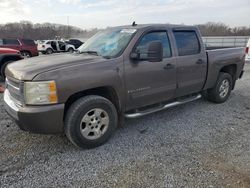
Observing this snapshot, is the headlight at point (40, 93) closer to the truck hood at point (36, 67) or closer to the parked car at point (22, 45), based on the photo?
the truck hood at point (36, 67)

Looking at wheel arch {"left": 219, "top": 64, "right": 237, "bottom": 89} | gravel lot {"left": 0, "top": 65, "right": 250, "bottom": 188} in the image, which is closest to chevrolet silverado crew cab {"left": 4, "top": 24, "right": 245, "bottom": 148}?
gravel lot {"left": 0, "top": 65, "right": 250, "bottom": 188}

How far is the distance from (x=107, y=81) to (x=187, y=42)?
211 cm

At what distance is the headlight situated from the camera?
2922 mm

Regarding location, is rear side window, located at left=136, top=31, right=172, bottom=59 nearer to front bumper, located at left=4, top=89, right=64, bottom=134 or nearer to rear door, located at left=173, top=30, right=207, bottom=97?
rear door, located at left=173, top=30, right=207, bottom=97

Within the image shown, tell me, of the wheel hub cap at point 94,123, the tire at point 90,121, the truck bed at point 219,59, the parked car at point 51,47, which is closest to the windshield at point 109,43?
the tire at point 90,121

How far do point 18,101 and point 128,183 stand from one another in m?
1.83

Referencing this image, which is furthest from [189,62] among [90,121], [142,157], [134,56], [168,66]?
[90,121]

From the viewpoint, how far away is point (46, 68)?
3.06 m

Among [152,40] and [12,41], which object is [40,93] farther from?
[12,41]

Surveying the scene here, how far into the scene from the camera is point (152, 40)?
13.3 ft

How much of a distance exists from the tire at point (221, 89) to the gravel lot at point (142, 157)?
3.35ft

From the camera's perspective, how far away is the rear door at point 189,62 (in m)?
4.41

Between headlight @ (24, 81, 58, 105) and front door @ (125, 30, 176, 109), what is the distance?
3.83 ft

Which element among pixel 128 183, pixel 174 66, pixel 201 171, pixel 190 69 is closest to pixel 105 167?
pixel 128 183
